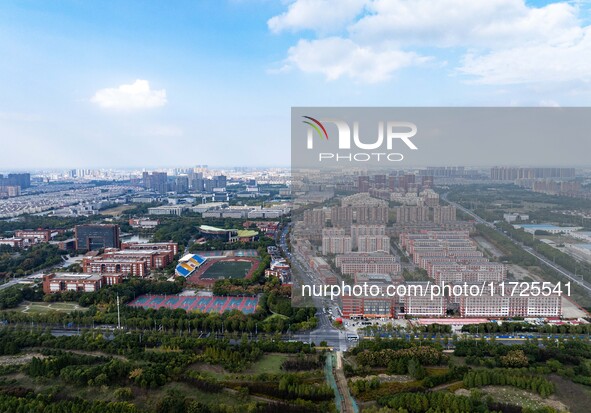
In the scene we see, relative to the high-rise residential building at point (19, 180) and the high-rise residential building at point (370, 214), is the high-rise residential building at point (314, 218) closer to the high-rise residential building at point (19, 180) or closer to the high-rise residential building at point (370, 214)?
the high-rise residential building at point (370, 214)

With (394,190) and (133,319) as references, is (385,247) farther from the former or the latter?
(133,319)

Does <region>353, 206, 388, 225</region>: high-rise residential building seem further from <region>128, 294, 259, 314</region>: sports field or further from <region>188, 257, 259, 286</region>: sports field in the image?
<region>188, 257, 259, 286</region>: sports field

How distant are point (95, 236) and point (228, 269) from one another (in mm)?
4070

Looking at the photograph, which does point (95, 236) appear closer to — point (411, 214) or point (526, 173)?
point (411, 214)

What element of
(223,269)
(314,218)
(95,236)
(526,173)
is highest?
(526,173)

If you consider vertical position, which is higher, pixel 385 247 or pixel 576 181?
pixel 576 181

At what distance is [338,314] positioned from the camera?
6609 mm

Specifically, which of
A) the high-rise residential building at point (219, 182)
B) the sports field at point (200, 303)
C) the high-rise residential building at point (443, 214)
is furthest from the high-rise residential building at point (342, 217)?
the high-rise residential building at point (219, 182)

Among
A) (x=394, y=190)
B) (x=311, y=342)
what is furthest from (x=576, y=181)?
(x=311, y=342)

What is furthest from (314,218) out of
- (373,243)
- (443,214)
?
(443,214)

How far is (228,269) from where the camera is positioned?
9.45 metres

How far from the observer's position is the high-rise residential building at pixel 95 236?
1135 cm

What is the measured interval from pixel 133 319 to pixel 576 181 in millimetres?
7416

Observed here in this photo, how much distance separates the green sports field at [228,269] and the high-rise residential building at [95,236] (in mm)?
3130
